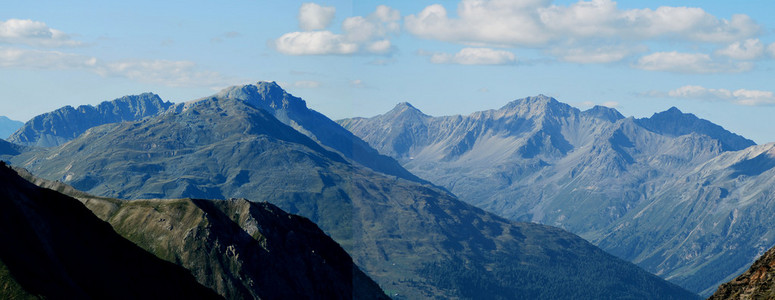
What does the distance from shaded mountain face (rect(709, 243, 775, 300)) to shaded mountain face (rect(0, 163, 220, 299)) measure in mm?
102053

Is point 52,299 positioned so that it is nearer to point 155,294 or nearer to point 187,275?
point 155,294

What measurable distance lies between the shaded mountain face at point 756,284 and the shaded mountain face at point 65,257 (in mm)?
102053

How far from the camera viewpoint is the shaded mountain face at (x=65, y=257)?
132m

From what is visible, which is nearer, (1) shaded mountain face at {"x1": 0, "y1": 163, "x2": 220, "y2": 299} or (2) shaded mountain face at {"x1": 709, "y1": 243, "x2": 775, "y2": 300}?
(2) shaded mountain face at {"x1": 709, "y1": 243, "x2": 775, "y2": 300}

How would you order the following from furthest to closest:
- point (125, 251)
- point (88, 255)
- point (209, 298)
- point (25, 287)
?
point (209, 298), point (125, 251), point (88, 255), point (25, 287)

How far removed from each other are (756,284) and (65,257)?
11601 cm

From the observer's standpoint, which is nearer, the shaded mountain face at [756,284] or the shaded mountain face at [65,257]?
the shaded mountain face at [756,284]

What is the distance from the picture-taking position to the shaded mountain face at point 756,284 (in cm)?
11319

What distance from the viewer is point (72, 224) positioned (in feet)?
542

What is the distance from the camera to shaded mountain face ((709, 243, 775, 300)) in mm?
113188

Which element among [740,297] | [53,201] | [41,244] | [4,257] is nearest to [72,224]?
[53,201]

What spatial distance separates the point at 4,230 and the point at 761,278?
121720mm

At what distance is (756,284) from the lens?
11762 cm

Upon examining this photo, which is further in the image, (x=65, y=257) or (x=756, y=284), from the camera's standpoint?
(x=65, y=257)
